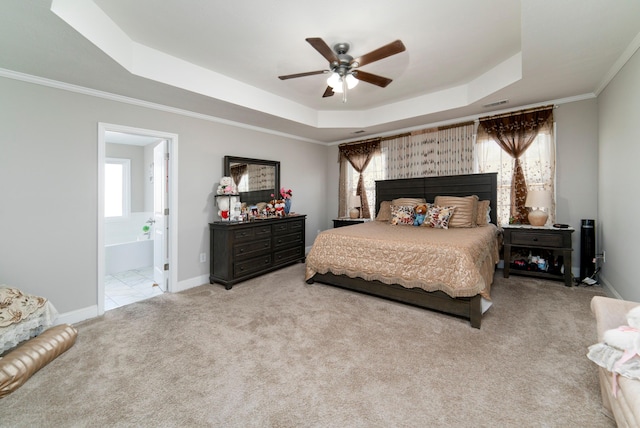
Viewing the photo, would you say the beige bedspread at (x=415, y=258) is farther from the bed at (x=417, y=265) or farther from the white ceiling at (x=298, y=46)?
the white ceiling at (x=298, y=46)

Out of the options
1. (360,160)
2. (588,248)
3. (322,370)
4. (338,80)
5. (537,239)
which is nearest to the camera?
(322,370)

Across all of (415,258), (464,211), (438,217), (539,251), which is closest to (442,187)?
(464,211)

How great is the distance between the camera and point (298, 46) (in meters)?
2.74

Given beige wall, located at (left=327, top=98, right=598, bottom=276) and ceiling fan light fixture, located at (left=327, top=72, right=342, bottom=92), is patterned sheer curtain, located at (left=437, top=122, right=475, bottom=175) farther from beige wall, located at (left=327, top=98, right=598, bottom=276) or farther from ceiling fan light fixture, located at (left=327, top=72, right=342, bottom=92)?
ceiling fan light fixture, located at (left=327, top=72, right=342, bottom=92)

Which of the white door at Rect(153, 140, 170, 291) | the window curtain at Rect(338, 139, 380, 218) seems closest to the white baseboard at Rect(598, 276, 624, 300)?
the window curtain at Rect(338, 139, 380, 218)

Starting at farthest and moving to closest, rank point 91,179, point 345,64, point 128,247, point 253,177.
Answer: point 128,247 → point 253,177 → point 91,179 → point 345,64

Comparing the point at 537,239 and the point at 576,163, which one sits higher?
the point at 576,163

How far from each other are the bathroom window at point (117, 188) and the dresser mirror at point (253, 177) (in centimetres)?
327

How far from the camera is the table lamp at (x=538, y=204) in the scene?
3.58m

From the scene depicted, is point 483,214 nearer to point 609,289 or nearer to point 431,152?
point 431,152

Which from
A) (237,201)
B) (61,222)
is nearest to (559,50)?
(237,201)

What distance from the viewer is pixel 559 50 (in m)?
2.43

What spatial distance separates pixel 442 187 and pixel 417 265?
93.2 inches

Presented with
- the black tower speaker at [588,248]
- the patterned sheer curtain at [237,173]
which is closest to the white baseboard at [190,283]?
the patterned sheer curtain at [237,173]
